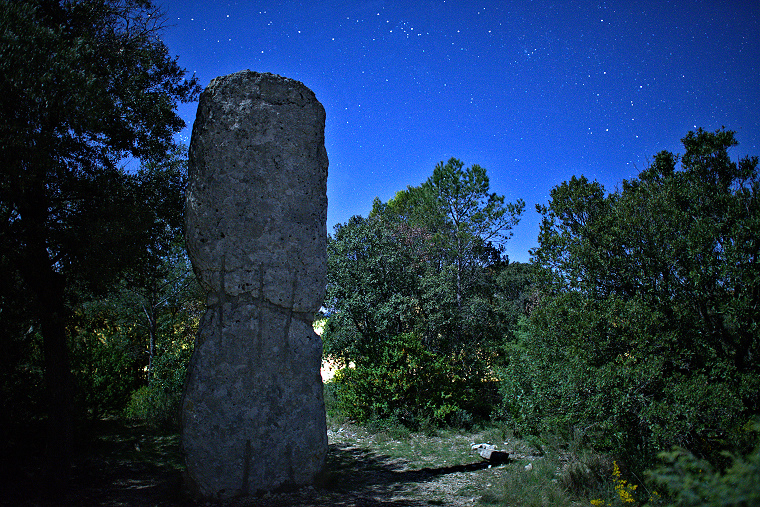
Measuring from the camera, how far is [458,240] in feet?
45.6

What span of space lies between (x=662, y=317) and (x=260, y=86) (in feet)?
17.1

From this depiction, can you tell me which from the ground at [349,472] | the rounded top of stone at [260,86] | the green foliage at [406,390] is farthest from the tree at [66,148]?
the green foliage at [406,390]

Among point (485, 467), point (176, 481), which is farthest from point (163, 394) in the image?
point (485, 467)

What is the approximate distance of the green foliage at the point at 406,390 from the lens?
9336mm

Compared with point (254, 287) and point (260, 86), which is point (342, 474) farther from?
point (260, 86)

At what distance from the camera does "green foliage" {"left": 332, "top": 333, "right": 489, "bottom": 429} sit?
934cm

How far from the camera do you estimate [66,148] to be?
559 centimetres

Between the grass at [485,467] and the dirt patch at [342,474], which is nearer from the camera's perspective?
the dirt patch at [342,474]

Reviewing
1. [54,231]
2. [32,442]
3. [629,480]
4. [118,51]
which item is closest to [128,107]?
[118,51]

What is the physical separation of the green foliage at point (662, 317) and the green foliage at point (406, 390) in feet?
10.4

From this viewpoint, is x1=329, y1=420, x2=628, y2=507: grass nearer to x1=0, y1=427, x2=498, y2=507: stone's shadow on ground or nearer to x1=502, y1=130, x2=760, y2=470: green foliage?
x1=0, y1=427, x2=498, y2=507: stone's shadow on ground

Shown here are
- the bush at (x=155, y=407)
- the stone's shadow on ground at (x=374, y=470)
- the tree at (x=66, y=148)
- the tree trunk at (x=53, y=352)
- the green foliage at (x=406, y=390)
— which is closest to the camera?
the tree at (x=66, y=148)

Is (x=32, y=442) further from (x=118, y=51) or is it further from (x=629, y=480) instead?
(x=629, y=480)

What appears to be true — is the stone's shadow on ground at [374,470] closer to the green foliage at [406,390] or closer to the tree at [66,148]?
the green foliage at [406,390]
